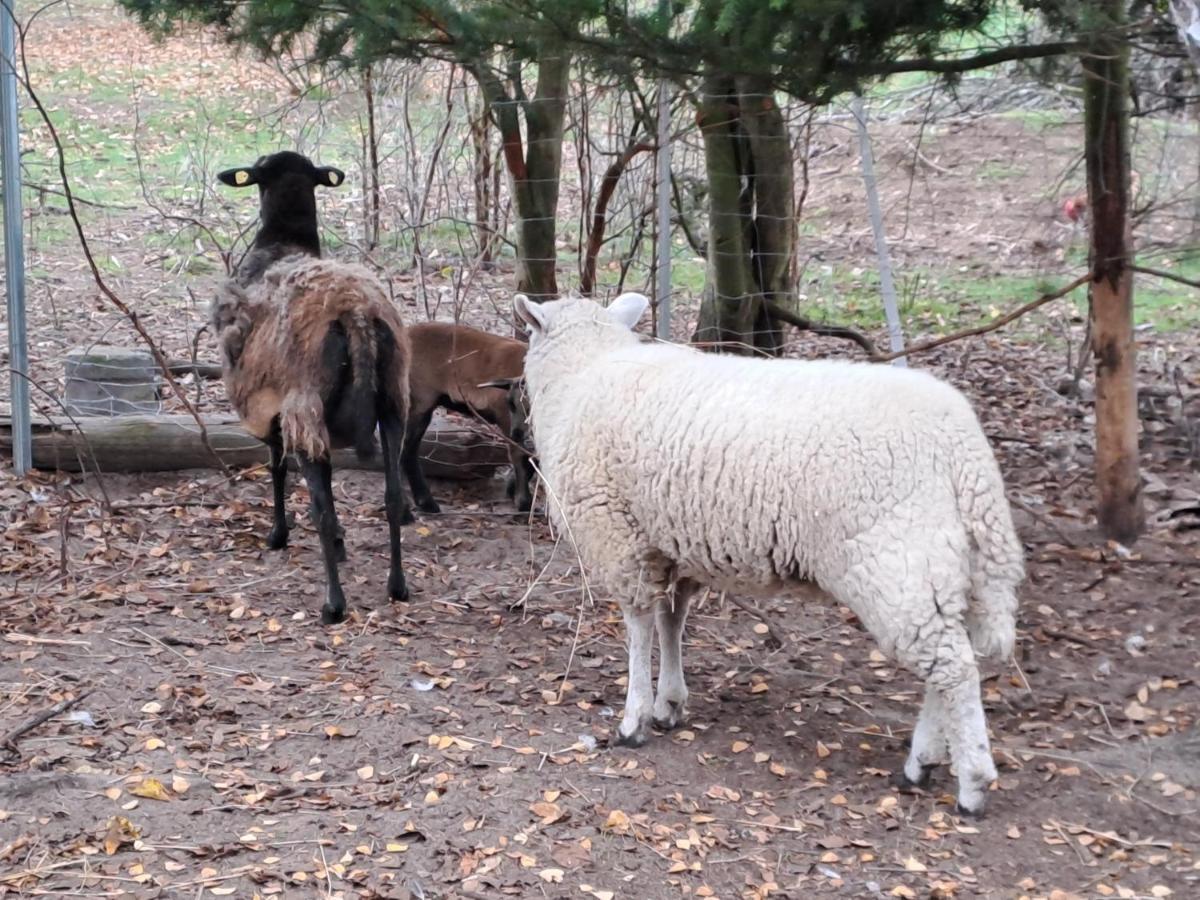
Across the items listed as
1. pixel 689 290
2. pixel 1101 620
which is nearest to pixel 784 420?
pixel 1101 620

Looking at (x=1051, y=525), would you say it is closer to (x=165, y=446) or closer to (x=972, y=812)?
(x=972, y=812)

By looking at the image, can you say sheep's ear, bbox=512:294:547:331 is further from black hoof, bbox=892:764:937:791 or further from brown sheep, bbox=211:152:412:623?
black hoof, bbox=892:764:937:791

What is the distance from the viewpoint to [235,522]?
7.02m

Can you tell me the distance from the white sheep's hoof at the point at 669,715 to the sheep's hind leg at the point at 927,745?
36.5 inches

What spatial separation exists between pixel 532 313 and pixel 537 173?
2.92 m

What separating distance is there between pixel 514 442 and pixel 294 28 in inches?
92.7

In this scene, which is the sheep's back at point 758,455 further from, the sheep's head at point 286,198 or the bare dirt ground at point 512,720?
the sheep's head at point 286,198

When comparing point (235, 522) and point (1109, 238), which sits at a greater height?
point (1109, 238)

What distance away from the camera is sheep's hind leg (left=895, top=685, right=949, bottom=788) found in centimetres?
459

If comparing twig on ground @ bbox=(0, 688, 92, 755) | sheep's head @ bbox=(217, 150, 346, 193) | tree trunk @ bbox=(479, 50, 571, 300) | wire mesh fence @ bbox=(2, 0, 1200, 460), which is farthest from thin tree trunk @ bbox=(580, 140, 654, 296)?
twig on ground @ bbox=(0, 688, 92, 755)

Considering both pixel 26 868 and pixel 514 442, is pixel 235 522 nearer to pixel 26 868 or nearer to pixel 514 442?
pixel 514 442

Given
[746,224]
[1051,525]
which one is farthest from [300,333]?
[1051,525]

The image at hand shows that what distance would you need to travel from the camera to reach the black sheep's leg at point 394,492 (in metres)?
6.12

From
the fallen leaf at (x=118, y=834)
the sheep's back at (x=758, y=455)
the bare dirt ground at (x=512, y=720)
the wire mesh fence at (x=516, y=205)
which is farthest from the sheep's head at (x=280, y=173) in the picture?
the fallen leaf at (x=118, y=834)
